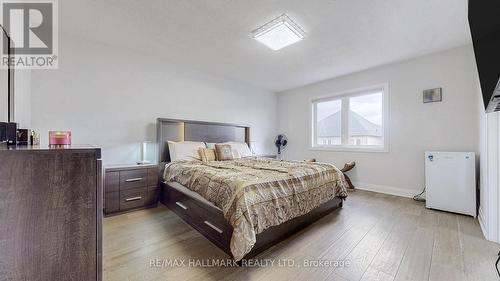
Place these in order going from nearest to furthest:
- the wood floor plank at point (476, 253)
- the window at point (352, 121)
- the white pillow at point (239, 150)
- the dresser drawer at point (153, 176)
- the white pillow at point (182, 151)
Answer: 1. the wood floor plank at point (476, 253)
2. the dresser drawer at point (153, 176)
3. the white pillow at point (182, 151)
4. the white pillow at point (239, 150)
5. the window at point (352, 121)

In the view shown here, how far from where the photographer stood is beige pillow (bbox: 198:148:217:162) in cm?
328

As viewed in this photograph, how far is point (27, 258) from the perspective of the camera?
0.80 meters

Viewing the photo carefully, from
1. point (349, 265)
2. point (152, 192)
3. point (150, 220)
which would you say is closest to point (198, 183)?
point (150, 220)

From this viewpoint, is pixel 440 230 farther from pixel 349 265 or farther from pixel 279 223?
pixel 279 223

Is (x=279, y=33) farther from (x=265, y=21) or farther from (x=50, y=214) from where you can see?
(x=50, y=214)

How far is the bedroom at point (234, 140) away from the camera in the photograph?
0.92 meters

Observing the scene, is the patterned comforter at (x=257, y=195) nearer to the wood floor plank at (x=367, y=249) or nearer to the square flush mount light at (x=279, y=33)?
the wood floor plank at (x=367, y=249)

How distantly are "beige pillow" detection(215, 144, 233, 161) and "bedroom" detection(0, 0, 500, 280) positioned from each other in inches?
2.1

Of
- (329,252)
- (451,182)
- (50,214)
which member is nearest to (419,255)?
(329,252)

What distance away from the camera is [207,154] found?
3350mm

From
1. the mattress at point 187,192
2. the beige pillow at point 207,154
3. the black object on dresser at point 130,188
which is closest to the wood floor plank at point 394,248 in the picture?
the mattress at point 187,192

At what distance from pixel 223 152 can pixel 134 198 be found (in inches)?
58.2

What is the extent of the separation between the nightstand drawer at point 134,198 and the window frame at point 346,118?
12.1 feet

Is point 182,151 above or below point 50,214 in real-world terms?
above
